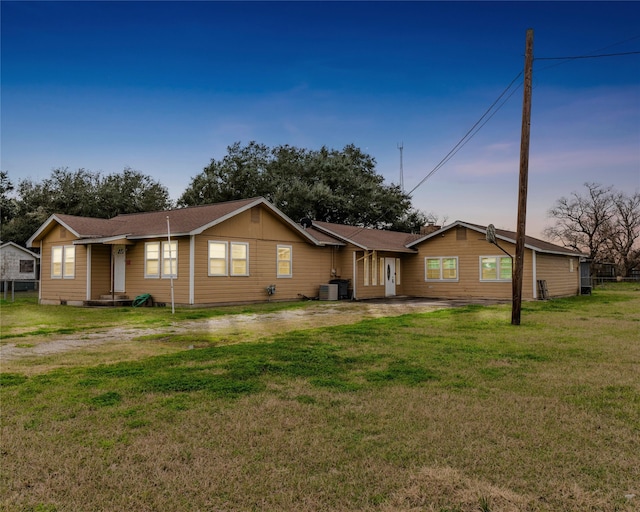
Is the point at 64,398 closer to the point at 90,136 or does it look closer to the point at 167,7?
the point at 167,7

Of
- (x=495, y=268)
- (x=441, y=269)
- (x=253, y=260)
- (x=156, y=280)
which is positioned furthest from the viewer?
(x=441, y=269)

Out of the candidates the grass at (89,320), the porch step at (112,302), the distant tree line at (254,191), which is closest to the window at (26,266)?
the distant tree line at (254,191)

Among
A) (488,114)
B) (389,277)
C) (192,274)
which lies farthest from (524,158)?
(389,277)

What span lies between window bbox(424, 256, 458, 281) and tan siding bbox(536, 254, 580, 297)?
12.9 feet

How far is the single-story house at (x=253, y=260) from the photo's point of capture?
18.6m

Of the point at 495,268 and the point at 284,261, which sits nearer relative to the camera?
the point at 284,261

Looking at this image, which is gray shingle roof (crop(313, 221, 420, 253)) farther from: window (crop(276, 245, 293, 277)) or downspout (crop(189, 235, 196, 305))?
downspout (crop(189, 235, 196, 305))

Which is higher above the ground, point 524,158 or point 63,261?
point 524,158

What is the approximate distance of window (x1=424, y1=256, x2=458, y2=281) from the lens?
80.2 ft

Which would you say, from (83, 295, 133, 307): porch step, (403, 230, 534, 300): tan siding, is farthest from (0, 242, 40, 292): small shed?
(403, 230, 534, 300): tan siding

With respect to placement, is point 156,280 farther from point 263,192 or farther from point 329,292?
point 263,192

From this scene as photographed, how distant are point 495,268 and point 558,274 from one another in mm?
4896

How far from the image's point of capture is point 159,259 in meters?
19.0

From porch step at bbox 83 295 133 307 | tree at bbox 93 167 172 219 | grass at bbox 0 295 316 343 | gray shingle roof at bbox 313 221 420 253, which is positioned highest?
tree at bbox 93 167 172 219
